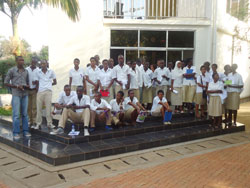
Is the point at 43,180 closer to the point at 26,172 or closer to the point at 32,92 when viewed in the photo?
the point at 26,172

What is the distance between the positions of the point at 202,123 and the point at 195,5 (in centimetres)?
585

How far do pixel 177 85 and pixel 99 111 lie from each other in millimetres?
Answer: 3136

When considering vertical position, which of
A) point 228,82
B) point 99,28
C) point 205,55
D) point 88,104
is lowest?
point 88,104

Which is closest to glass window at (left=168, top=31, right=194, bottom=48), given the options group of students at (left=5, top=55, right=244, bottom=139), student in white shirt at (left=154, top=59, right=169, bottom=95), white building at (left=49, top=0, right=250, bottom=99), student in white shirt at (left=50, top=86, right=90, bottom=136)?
white building at (left=49, top=0, right=250, bottom=99)

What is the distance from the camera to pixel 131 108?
7.07 meters

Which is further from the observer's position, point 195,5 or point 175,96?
point 195,5

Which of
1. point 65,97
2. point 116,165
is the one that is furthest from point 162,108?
point 116,165

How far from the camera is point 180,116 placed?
8547 mm

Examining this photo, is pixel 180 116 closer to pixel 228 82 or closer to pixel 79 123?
pixel 228 82

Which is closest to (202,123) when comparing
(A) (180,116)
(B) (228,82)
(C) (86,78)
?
(A) (180,116)

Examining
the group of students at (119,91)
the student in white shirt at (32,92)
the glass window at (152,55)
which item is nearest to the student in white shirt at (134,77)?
the group of students at (119,91)

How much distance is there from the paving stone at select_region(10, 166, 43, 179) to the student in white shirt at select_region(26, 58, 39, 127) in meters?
2.44

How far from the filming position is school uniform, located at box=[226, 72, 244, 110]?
7785mm

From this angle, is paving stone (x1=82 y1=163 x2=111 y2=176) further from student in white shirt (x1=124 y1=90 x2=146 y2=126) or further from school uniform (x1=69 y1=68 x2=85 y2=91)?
school uniform (x1=69 y1=68 x2=85 y2=91)
